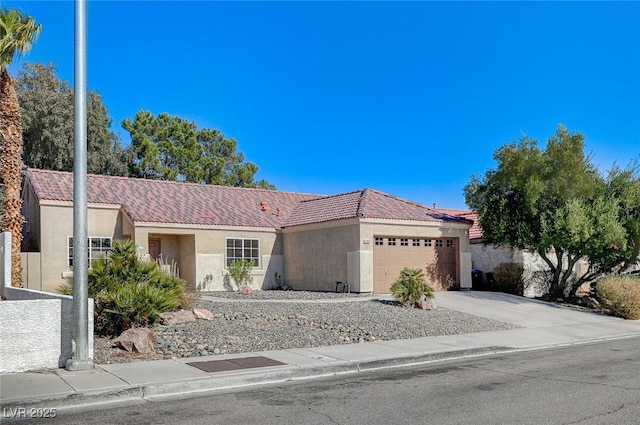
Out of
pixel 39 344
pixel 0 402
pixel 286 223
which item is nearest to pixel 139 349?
pixel 39 344

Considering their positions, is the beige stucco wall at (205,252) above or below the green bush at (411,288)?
above

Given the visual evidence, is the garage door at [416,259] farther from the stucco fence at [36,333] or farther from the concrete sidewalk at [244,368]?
the stucco fence at [36,333]

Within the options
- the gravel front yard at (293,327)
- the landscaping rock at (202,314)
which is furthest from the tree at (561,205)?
the landscaping rock at (202,314)

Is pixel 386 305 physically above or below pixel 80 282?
below

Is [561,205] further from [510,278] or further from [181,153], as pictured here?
[181,153]

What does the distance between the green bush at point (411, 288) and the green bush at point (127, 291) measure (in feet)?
23.1

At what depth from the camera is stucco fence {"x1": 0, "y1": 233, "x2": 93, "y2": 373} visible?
33.1 feet

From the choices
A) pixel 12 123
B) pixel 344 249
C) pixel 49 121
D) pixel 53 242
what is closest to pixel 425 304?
pixel 344 249

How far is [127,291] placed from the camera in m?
13.4

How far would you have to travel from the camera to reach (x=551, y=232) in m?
22.9

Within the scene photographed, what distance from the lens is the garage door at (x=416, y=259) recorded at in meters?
24.1

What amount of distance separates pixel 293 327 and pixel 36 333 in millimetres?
6311

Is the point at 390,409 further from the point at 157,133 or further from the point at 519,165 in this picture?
the point at 157,133

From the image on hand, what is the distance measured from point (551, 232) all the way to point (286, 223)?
36.4 ft
